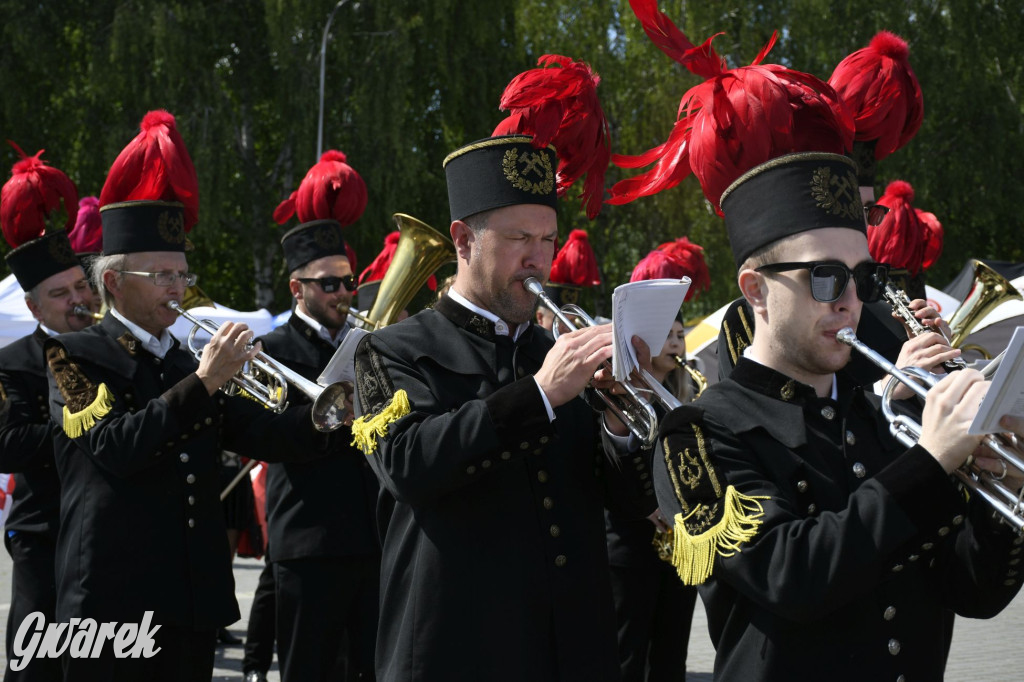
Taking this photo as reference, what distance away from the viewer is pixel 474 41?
2322 centimetres

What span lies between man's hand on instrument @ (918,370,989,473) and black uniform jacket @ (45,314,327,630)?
110 inches

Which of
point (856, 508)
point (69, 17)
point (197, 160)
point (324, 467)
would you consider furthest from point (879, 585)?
point (69, 17)

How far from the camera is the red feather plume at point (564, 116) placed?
12.2ft

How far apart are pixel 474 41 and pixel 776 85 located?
20.8 metres

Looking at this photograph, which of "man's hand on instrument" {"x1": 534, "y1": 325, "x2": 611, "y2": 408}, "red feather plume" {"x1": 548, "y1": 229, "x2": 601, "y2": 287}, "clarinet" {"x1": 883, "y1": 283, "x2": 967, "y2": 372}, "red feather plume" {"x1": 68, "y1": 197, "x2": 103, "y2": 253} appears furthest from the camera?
"red feather plume" {"x1": 548, "y1": 229, "x2": 601, "y2": 287}

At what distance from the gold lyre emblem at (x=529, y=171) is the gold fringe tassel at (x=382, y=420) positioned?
689 mm

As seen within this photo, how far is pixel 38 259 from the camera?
639 centimetres

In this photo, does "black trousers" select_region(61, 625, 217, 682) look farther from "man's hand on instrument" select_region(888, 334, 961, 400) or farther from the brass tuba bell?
the brass tuba bell

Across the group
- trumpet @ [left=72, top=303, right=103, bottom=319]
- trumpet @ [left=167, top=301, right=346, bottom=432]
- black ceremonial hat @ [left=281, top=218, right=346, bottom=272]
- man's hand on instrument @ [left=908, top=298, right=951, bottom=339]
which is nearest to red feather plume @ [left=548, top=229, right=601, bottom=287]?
black ceremonial hat @ [left=281, top=218, right=346, bottom=272]

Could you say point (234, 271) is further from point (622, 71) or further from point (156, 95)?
point (622, 71)

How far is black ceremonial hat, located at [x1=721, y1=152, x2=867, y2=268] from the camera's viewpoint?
9.32 ft

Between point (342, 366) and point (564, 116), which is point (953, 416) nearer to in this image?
point (564, 116)

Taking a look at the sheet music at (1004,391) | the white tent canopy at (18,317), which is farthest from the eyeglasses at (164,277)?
the white tent canopy at (18,317)

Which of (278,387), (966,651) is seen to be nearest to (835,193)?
(278,387)
